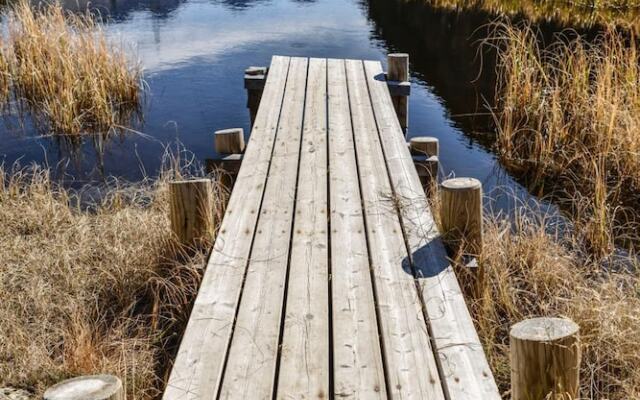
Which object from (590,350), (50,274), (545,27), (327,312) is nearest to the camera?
(327,312)

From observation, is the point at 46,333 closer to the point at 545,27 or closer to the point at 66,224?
the point at 66,224

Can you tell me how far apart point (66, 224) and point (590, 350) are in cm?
403

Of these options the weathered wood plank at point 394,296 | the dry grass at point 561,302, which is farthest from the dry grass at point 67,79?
the dry grass at point 561,302

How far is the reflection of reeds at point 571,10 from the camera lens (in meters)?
12.7

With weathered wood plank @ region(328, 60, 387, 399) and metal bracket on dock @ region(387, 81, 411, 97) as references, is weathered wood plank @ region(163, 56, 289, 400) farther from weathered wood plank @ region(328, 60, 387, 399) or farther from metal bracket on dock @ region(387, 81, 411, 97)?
metal bracket on dock @ region(387, 81, 411, 97)

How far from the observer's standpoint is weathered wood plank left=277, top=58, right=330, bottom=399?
9.13 ft

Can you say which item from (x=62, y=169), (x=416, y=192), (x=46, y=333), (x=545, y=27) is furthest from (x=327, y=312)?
(x=545, y=27)

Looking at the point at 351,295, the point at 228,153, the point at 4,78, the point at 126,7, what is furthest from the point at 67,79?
the point at 126,7

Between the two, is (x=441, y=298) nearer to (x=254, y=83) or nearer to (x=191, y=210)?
(x=191, y=210)

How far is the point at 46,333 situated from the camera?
14.0 feet

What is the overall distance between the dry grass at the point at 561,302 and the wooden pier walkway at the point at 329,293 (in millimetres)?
657

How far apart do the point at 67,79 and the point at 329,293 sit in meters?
6.30

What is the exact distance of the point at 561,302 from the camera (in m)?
4.65

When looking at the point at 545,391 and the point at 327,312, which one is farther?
the point at 327,312
